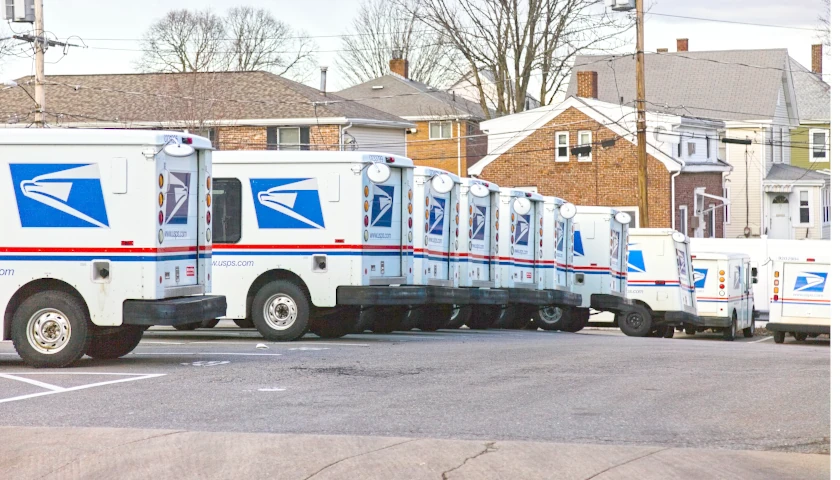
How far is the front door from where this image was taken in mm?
60500

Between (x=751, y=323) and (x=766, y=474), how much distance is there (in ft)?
95.9

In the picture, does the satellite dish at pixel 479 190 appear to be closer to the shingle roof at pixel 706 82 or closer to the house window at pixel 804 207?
the shingle roof at pixel 706 82

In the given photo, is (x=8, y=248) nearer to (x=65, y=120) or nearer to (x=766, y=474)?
(x=766, y=474)

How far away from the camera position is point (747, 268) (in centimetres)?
3612

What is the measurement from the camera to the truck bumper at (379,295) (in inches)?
712

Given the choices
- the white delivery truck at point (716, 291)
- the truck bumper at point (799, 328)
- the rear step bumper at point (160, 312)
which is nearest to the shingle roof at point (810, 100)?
the white delivery truck at point (716, 291)

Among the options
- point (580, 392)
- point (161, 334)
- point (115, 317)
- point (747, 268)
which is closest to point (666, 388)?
point (580, 392)

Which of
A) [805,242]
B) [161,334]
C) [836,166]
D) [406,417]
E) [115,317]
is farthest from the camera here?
[805,242]

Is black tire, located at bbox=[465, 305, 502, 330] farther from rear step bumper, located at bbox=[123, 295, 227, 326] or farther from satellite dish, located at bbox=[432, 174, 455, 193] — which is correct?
rear step bumper, located at bbox=[123, 295, 227, 326]

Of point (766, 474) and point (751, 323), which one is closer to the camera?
point (766, 474)

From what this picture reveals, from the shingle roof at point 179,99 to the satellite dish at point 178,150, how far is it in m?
34.6

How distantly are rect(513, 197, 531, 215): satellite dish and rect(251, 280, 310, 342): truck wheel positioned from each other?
7926 mm

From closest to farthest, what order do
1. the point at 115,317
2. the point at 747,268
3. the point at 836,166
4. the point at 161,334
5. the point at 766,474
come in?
1. the point at 836,166
2. the point at 766,474
3. the point at 115,317
4. the point at 161,334
5. the point at 747,268

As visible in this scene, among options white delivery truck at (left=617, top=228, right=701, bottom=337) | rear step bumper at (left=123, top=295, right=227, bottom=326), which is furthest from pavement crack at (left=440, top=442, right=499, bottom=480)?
white delivery truck at (left=617, top=228, right=701, bottom=337)
